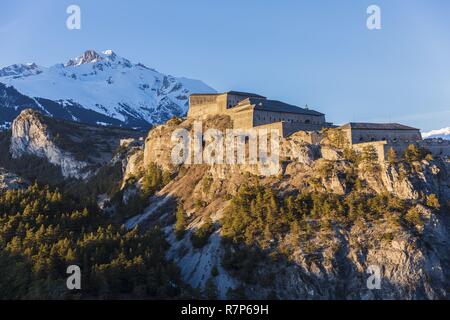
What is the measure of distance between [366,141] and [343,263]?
27.1 meters

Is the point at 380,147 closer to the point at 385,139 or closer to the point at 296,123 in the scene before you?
the point at 385,139

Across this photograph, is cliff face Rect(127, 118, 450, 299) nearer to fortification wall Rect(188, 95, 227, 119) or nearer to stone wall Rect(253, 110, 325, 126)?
stone wall Rect(253, 110, 325, 126)

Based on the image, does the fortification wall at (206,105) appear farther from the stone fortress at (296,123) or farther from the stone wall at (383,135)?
the stone wall at (383,135)

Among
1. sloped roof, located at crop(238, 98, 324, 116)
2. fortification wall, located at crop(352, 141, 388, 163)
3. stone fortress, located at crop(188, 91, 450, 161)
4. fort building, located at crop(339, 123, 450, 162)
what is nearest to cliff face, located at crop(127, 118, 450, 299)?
fortification wall, located at crop(352, 141, 388, 163)

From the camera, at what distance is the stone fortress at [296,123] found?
109 metres

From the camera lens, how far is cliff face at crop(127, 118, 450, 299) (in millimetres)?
91750

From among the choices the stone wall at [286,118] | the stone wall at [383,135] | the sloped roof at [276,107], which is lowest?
the stone wall at [383,135]

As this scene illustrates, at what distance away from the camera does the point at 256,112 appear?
121812mm

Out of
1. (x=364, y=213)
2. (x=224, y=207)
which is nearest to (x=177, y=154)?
(x=224, y=207)

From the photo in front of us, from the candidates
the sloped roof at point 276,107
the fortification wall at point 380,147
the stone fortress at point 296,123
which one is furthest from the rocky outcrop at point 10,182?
the fortification wall at point 380,147

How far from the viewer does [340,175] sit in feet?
343
